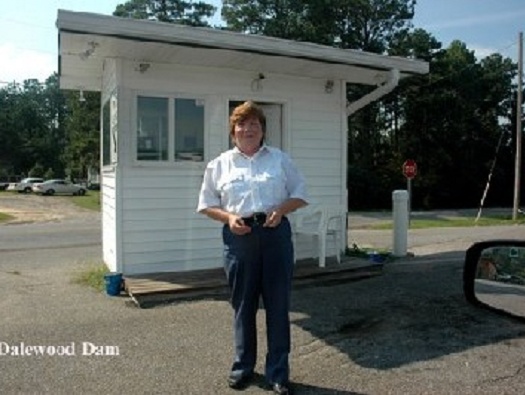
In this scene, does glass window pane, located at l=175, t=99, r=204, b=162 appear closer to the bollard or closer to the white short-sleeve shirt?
the bollard

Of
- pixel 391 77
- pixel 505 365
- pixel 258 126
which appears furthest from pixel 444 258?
pixel 258 126

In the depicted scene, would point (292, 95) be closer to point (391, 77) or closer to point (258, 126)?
point (391, 77)

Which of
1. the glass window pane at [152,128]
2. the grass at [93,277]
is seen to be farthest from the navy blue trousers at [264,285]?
the glass window pane at [152,128]

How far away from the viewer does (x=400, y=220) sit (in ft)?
37.9

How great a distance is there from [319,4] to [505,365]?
3963 centimetres

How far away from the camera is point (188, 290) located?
25.1ft

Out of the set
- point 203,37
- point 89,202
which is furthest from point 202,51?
point 89,202

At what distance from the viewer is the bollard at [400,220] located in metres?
11.4

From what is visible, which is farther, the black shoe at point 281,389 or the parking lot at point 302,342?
the parking lot at point 302,342

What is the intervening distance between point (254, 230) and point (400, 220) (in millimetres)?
7475

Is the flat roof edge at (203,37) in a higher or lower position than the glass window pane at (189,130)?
higher

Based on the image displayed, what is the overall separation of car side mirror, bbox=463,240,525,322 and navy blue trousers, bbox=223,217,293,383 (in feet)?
5.67

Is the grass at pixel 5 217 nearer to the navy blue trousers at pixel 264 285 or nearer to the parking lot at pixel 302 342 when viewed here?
the parking lot at pixel 302 342

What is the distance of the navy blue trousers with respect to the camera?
4.54 m
